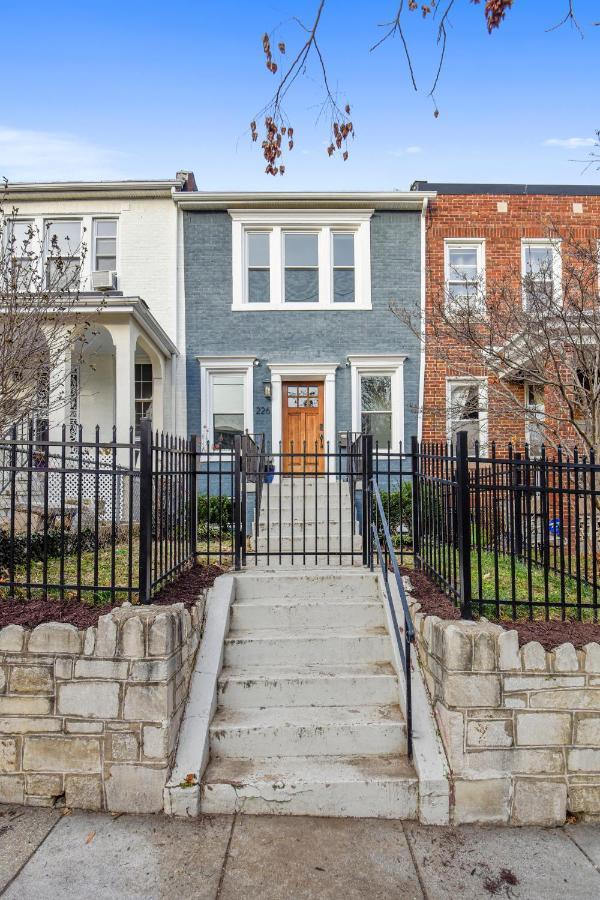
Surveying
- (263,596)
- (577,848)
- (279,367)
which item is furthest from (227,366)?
(577,848)

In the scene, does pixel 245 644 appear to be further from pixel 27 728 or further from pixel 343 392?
pixel 343 392

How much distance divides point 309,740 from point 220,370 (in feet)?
32.3

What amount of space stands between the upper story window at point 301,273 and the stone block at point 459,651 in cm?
1040

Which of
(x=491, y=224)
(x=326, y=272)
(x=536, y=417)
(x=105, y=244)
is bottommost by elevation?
(x=536, y=417)

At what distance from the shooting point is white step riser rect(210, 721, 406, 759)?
153 inches

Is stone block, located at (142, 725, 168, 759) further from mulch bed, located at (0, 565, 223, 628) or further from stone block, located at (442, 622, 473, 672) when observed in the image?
stone block, located at (442, 622, 473, 672)

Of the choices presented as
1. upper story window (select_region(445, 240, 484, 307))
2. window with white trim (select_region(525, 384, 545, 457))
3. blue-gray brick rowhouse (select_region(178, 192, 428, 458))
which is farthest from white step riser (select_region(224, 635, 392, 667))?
upper story window (select_region(445, 240, 484, 307))

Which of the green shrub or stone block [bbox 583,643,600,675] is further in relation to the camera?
the green shrub

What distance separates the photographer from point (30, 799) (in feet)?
11.9

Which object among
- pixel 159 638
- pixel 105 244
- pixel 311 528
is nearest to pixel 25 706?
pixel 159 638

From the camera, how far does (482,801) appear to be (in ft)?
11.6

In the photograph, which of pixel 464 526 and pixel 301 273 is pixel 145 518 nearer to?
pixel 464 526

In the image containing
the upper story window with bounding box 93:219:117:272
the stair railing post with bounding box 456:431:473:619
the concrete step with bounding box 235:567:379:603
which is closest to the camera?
the stair railing post with bounding box 456:431:473:619

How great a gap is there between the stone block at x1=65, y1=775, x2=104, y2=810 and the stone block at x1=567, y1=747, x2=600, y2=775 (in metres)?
2.97
